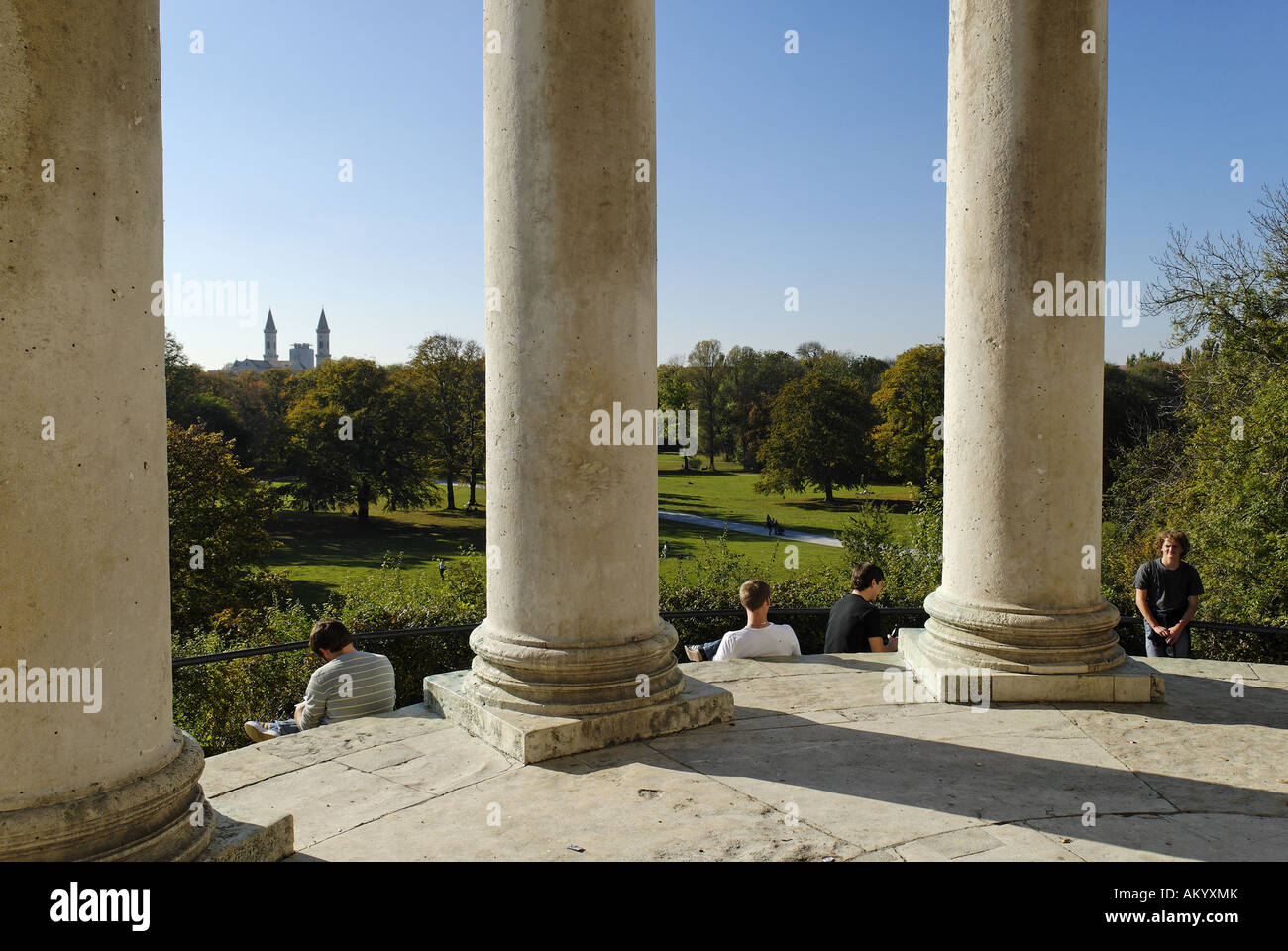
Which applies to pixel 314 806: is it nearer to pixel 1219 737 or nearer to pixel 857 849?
pixel 857 849

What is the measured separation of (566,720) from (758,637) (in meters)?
13.5

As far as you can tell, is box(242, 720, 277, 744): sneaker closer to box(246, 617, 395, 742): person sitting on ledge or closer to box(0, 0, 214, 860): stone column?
box(246, 617, 395, 742): person sitting on ledge

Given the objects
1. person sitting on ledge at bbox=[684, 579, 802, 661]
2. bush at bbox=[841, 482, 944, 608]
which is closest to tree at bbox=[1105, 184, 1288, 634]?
bush at bbox=[841, 482, 944, 608]

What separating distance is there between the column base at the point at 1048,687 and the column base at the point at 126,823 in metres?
22.6

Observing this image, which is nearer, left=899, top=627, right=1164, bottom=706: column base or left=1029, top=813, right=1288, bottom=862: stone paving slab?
left=1029, top=813, right=1288, bottom=862: stone paving slab

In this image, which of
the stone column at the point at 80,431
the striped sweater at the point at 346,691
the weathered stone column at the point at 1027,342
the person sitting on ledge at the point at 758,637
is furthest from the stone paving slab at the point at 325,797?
the weathered stone column at the point at 1027,342

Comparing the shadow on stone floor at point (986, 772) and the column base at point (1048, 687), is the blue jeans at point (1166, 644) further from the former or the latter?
the shadow on stone floor at point (986, 772)

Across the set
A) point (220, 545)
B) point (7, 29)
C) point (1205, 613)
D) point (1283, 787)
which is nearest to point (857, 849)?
point (1283, 787)

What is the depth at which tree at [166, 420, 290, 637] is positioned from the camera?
427ft

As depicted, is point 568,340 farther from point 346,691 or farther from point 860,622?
point 860,622

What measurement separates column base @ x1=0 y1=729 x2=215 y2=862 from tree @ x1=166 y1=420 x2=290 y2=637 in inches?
4727

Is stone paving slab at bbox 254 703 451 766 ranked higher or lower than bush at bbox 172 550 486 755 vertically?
higher

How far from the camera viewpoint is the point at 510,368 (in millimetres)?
26328

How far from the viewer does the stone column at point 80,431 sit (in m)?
14.7
